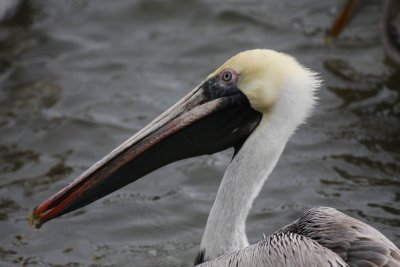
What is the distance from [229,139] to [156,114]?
279cm

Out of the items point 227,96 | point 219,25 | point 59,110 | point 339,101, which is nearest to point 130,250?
point 227,96

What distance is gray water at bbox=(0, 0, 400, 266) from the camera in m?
5.76

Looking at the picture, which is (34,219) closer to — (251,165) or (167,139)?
(167,139)

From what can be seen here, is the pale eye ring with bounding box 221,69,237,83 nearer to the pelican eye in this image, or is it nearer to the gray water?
the pelican eye

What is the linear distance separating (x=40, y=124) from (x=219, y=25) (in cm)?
239

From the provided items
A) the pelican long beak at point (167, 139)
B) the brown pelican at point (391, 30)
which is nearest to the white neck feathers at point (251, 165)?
the pelican long beak at point (167, 139)

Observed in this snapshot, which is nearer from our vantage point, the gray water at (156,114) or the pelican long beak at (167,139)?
the pelican long beak at (167,139)

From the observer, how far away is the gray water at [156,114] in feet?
18.9

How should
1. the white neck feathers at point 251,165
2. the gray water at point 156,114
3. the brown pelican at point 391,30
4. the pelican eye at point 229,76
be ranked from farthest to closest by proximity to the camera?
1. the brown pelican at point 391,30
2. the gray water at point 156,114
3. the pelican eye at point 229,76
4. the white neck feathers at point 251,165

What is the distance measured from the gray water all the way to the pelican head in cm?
114

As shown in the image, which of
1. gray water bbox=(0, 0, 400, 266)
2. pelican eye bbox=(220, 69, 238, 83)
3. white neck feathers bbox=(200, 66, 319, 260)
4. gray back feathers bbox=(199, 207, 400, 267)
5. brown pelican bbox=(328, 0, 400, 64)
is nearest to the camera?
gray back feathers bbox=(199, 207, 400, 267)

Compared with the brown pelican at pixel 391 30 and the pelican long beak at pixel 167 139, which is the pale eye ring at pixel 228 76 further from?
the brown pelican at pixel 391 30

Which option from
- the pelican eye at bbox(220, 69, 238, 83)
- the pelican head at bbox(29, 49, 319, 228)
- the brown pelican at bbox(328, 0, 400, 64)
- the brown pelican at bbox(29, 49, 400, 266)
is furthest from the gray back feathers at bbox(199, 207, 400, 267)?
the brown pelican at bbox(328, 0, 400, 64)

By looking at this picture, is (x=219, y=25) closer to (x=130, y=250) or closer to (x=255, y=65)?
(x=130, y=250)
